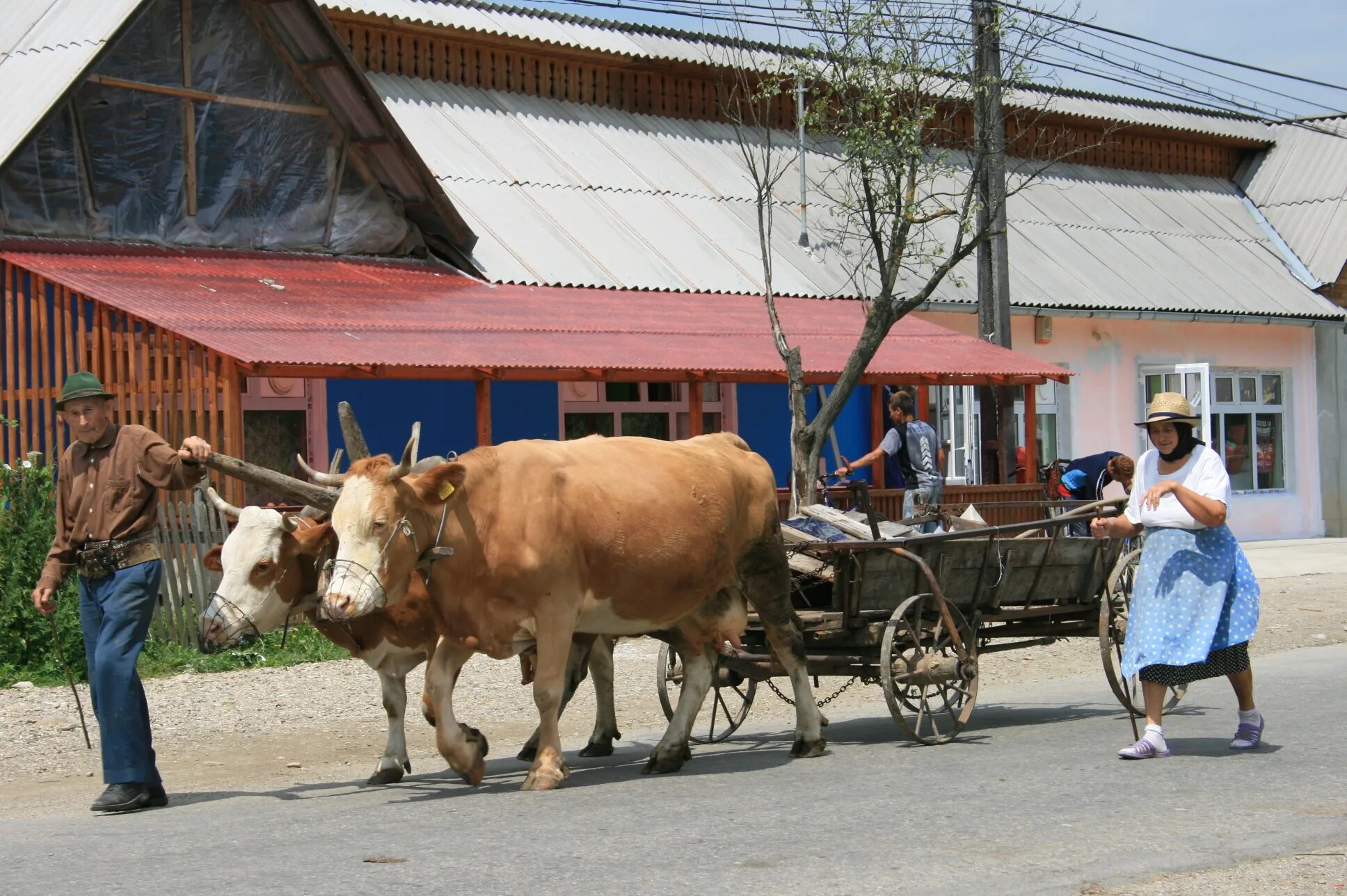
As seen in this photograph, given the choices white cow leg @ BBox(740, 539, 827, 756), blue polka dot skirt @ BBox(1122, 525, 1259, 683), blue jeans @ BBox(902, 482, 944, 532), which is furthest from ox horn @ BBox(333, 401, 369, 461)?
blue jeans @ BBox(902, 482, 944, 532)

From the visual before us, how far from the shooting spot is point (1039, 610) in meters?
10.3

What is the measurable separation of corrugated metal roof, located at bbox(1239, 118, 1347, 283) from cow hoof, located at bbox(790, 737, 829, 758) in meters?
22.0

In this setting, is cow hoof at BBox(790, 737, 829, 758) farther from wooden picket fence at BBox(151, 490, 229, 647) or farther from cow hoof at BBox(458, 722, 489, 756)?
wooden picket fence at BBox(151, 490, 229, 647)

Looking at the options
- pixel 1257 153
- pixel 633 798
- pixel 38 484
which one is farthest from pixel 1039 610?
pixel 1257 153

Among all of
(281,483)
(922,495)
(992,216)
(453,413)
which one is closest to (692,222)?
(453,413)

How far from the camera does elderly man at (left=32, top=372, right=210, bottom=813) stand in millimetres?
7941

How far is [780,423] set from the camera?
22438mm

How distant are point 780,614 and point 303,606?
2.49 metres

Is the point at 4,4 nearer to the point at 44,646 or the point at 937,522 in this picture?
the point at 44,646

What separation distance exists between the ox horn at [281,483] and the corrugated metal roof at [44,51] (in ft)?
28.7

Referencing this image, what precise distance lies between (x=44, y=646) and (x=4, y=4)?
9.62m

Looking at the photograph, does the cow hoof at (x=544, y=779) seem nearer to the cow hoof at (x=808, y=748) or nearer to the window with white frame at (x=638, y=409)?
the cow hoof at (x=808, y=748)

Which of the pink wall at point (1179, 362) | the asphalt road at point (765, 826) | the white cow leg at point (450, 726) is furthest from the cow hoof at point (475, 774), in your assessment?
the pink wall at point (1179, 362)

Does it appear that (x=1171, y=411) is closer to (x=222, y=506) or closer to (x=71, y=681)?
(x=222, y=506)
